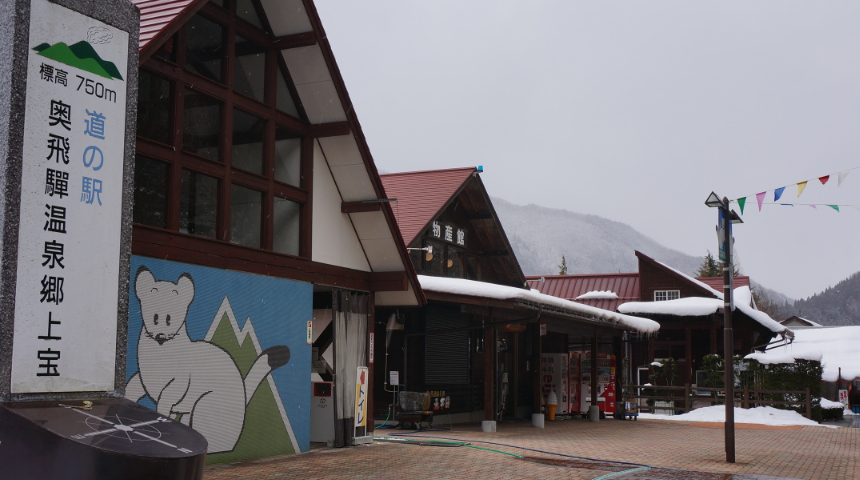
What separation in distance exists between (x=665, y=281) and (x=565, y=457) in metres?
27.7

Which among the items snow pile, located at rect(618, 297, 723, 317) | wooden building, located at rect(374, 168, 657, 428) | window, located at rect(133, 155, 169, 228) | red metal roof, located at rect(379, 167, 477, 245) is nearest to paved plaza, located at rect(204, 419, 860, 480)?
wooden building, located at rect(374, 168, 657, 428)

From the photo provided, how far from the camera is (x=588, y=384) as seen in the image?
2577cm

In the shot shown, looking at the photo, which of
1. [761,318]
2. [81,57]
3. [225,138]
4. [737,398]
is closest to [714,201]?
[225,138]

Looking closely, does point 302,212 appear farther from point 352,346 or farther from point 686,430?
point 686,430

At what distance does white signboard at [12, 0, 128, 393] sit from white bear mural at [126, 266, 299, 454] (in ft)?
12.2

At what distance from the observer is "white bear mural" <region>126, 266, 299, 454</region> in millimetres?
10320

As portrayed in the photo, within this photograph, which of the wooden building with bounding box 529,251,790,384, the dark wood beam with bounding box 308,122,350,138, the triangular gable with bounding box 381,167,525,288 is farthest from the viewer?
the wooden building with bounding box 529,251,790,384

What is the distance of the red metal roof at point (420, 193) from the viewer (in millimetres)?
20078

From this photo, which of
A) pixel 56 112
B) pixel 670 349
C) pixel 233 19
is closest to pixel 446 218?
pixel 233 19

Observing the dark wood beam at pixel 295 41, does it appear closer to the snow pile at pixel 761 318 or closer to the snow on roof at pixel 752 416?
the snow on roof at pixel 752 416

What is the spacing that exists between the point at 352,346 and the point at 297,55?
5.07 m

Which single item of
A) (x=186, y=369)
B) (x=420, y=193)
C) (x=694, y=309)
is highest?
(x=420, y=193)

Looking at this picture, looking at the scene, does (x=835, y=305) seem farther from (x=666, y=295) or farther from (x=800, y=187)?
(x=800, y=187)

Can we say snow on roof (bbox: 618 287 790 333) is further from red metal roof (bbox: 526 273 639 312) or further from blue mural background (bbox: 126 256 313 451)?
blue mural background (bbox: 126 256 313 451)
